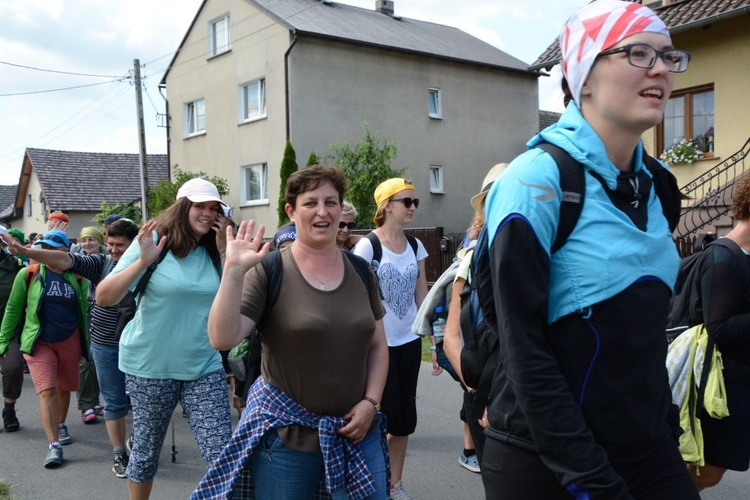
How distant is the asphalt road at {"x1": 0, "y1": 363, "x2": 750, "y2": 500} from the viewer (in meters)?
5.48

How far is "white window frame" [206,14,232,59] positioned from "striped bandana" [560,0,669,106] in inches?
1016

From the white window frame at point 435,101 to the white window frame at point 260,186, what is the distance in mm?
6290

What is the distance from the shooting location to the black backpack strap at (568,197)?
6.48 feet

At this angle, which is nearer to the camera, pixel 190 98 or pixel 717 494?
→ pixel 717 494

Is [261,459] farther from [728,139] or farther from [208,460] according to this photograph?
[728,139]

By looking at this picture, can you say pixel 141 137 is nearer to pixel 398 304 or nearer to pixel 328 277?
pixel 398 304

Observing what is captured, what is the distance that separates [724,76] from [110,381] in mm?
12690

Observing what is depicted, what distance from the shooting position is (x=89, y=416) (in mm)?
7793

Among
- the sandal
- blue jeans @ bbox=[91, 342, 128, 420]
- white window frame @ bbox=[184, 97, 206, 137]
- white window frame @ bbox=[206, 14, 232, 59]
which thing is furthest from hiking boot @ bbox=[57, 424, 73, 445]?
white window frame @ bbox=[184, 97, 206, 137]

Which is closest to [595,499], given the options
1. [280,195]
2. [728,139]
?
[728,139]

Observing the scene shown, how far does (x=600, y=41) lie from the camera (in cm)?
203

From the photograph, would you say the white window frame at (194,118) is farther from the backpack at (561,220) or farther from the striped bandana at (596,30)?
the striped bandana at (596,30)

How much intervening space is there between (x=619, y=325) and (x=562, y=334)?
0.15 meters

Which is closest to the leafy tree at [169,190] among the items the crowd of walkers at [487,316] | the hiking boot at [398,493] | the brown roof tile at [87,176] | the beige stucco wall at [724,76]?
the brown roof tile at [87,176]
